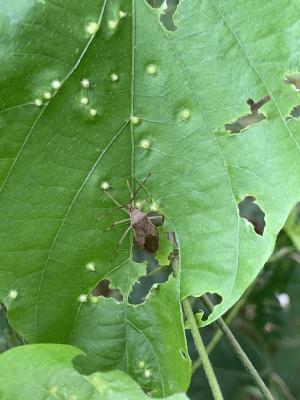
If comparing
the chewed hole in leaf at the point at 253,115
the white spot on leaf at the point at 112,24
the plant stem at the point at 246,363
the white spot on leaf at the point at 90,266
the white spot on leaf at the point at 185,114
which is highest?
the white spot on leaf at the point at 112,24

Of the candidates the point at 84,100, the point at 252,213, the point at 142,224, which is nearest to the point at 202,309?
the point at 252,213

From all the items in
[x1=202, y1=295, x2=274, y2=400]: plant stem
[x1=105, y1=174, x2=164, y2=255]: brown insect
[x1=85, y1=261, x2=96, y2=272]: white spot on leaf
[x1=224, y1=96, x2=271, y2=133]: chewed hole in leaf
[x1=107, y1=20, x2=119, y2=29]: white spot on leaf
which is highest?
[x1=107, y1=20, x2=119, y2=29]: white spot on leaf

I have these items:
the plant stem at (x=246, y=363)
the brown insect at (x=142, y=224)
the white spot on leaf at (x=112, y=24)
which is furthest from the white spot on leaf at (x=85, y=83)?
the plant stem at (x=246, y=363)

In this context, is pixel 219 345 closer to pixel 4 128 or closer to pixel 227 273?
pixel 227 273

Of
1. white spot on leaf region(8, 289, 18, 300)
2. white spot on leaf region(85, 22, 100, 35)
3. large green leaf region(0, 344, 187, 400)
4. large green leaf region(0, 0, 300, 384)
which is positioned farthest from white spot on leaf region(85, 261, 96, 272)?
white spot on leaf region(85, 22, 100, 35)

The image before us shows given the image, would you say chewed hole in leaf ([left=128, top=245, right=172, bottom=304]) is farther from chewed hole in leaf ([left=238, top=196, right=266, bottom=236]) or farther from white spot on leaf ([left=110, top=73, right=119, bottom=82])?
white spot on leaf ([left=110, top=73, right=119, bottom=82])

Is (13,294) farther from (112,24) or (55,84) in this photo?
(112,24)

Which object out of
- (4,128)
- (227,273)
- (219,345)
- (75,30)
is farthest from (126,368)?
(219,345)

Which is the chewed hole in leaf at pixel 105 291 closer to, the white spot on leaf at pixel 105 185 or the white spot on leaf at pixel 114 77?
the white spot on leaf at pixel 105 185
